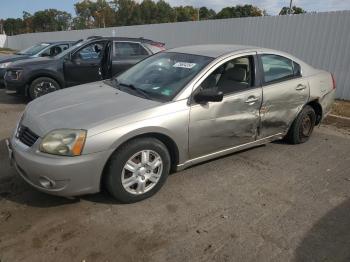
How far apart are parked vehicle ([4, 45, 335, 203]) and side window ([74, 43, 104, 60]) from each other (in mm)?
4009

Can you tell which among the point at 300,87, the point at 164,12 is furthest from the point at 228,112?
the point at 164,12

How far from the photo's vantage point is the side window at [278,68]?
475 centimetres

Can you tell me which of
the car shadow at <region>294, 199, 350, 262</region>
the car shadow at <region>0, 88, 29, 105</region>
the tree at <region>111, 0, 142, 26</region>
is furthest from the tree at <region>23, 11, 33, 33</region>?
the car shadow at <region>294, 199, 350, 262</region>

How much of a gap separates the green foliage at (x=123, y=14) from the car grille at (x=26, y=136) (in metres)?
61.2

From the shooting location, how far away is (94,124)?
333 cm

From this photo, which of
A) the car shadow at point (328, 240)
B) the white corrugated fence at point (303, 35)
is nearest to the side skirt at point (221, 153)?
the car shadow at point (328, 240)

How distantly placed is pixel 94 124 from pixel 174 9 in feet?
256

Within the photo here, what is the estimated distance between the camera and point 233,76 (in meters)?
4.44

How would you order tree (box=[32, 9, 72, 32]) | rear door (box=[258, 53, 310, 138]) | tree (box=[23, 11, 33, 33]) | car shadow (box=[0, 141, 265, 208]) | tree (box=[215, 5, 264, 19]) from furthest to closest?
1. tree (box=[23, 11, 33, 33])
2. tree (box=[32, 9, 72, 32])
3. tree (box=[215, 5, 264, 19])
4. rear door (box=[258, 53, 310, 138])
5. car shadow (box=[0, 141, 265, 208])

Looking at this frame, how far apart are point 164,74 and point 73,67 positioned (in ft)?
15.6

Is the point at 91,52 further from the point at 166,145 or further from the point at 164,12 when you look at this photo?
the point at 164,12

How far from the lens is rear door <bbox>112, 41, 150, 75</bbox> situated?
8453 millimetres

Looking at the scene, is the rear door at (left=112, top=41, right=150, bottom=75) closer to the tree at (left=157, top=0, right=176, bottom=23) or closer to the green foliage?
the green foliage

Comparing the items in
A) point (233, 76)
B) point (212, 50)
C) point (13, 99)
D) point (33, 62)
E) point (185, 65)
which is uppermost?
point (212, 50)
